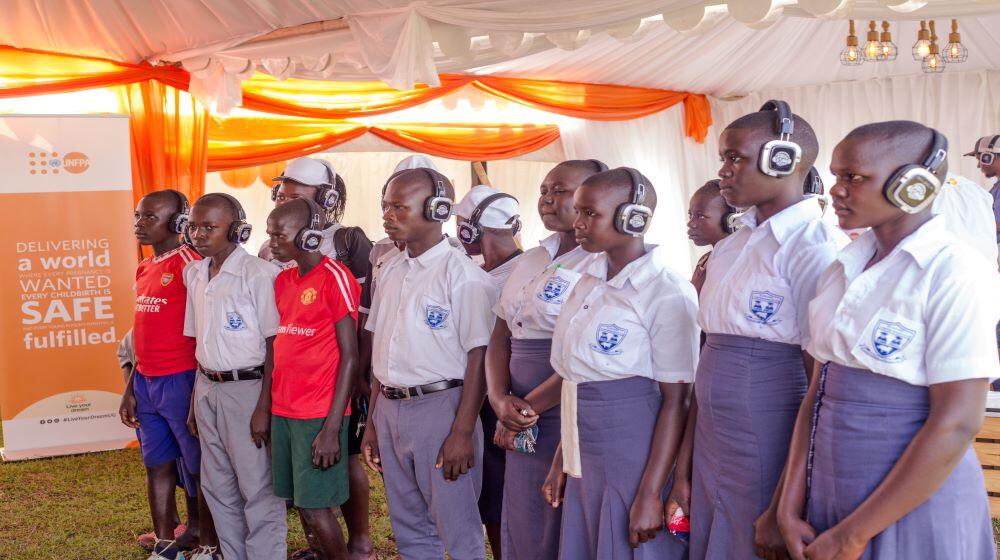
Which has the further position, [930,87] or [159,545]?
[930,87]

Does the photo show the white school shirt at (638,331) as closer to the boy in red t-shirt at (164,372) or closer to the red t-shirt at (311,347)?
the red t-shirt at (311,347)

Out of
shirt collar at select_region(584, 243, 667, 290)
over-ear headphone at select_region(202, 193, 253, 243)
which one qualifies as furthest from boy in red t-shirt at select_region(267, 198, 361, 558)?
shirt collar at select_region(584, 243, 667, 290)

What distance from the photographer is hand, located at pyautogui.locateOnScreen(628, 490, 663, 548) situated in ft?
7.80

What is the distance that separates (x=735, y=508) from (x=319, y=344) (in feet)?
5.99

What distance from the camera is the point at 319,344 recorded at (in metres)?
3.46

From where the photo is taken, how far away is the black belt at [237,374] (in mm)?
3625

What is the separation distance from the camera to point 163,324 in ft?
13.0

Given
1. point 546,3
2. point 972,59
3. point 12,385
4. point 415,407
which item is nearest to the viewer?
point 415,407

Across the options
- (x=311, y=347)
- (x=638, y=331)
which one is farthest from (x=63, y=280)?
(x=638, y=331)

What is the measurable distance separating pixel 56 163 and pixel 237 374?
3.61 meters

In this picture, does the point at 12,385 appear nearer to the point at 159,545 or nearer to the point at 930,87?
the point at 159,545

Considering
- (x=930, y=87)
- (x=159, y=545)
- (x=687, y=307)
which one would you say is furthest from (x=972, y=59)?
(x=159, y=545)

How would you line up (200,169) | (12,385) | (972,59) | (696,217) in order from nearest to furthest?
(696,217), (12,385), (200,169), (972,59)

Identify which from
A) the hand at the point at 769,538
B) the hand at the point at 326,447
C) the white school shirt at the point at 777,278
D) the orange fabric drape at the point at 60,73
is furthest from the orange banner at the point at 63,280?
the hand at the point at 769,538
